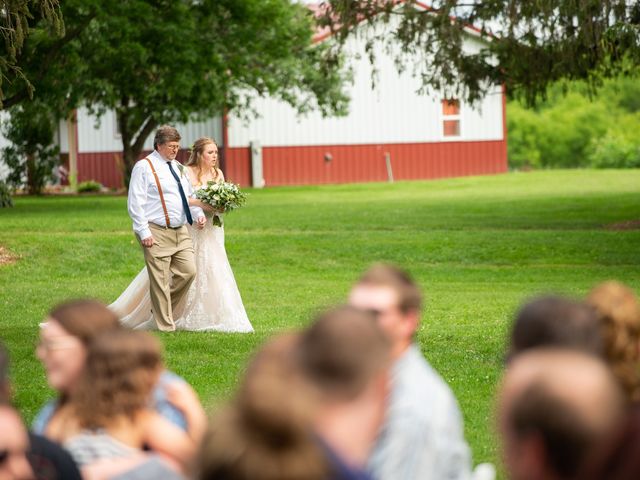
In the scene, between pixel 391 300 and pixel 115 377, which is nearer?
pixel 115 377

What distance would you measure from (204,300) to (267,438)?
11592mm

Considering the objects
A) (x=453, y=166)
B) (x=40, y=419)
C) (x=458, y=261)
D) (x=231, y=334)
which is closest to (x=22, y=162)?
(x=453, y=166)

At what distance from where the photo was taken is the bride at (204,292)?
14359 millimetres

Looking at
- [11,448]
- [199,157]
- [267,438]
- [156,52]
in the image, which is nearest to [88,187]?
[156,52]

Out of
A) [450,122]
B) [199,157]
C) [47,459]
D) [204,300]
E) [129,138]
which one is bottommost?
[204,300]

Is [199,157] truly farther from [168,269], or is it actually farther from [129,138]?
[129,138]

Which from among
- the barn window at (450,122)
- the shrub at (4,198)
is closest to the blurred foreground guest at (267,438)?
the shrub at (4,198)

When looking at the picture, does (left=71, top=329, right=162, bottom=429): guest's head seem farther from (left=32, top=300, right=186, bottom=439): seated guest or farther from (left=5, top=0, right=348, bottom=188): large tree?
(left=5, top=0, right=348, bottom=188): large tree

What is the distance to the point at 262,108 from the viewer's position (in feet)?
172

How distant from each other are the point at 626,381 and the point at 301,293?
1417 centimetres

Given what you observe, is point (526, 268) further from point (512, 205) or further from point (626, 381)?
point (626, 381)

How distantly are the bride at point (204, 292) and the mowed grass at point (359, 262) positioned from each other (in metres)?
0.44

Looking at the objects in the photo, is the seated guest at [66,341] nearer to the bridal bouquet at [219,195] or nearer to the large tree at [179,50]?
the bridal bouquet at [219,195]

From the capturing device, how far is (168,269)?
552 inches
